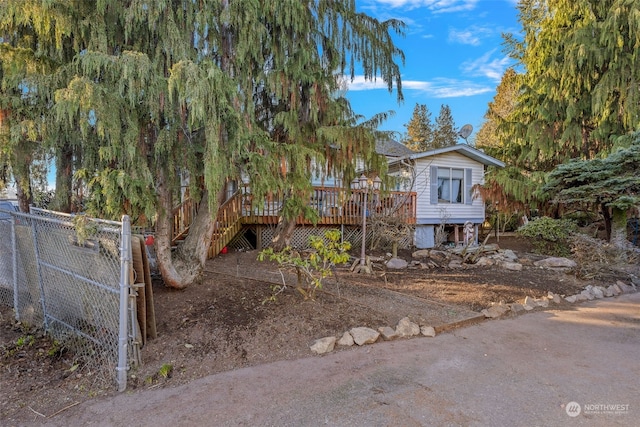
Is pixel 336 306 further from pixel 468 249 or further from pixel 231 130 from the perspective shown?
pixel 468 249

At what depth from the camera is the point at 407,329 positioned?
4301 mm

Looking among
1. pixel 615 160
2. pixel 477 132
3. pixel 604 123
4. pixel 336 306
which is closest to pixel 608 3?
pixel 604 123

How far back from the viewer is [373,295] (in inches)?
232

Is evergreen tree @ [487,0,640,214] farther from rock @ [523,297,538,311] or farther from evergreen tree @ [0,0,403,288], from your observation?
evergreen tree @ [0,0,403,288]

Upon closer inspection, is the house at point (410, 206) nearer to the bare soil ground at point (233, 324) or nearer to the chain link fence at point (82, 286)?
the bare soil ground at point (233, 324)

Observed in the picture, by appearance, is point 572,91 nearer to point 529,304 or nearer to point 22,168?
point 529,304

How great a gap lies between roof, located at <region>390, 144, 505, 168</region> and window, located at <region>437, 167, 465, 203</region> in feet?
2.33

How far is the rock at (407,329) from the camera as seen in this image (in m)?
4.24

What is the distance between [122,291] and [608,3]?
16.7 meters

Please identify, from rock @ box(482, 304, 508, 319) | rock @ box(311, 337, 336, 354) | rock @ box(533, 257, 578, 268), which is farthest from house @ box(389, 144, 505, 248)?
rock @ box(311, 337, 336, 354)

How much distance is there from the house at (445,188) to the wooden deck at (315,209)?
797mm

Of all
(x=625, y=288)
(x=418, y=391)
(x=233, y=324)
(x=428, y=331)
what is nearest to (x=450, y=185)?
(x=625, y=288)

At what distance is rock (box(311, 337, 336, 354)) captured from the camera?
3744 millimetres

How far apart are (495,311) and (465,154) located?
31.9 feet
